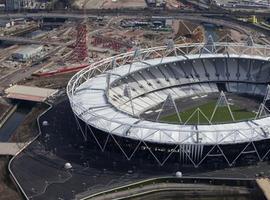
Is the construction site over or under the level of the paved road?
over

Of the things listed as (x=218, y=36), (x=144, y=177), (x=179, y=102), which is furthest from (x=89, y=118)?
(x=218, y=36)

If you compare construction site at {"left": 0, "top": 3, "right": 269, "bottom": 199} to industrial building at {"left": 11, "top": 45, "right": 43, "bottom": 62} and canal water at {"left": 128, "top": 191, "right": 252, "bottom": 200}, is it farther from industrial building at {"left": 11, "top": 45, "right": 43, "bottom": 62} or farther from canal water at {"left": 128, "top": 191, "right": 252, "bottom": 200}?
canal water at {"left": 128, "top": 191, "right": 252, "bottom": 200}

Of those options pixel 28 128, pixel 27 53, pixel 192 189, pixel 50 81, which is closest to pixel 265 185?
pixel 192 189

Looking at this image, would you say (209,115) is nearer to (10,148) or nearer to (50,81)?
(10,148)

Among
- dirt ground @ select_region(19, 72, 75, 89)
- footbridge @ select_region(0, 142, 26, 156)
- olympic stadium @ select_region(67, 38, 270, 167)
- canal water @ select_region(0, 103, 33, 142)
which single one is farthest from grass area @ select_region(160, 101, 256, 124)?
dirt ground @ select_region(19, 72, 75, 89)

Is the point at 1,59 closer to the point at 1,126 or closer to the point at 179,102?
the point at 1,126

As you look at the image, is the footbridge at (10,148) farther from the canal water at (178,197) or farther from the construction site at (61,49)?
the canal water at (178,197)
